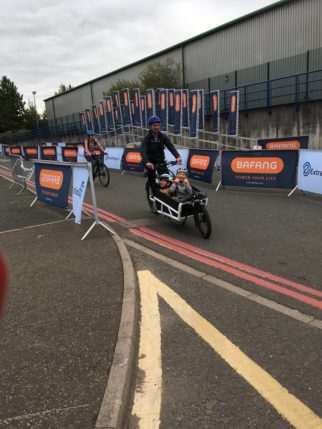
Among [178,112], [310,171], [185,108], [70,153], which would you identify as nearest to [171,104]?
[178,112]

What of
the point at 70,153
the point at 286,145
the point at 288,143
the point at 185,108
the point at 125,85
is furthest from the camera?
the point at 125,85

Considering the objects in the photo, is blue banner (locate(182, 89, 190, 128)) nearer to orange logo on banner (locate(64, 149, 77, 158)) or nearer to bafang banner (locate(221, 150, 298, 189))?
orange logo on banner (locate(64, 149, 77, 158))

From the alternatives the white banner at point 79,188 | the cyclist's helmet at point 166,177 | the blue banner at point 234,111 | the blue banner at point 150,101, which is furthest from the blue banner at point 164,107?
the white banner at point 79,188

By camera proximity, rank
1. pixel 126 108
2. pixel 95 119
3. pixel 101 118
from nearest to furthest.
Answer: pixel 126 108 < pixel 101 118 < pixel 95 119

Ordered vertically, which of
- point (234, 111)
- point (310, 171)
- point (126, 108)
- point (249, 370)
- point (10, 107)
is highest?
point (10, 107)

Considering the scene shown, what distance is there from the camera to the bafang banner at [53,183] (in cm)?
867

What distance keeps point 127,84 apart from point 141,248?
36.2 metres

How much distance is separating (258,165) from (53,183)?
5.56 metres

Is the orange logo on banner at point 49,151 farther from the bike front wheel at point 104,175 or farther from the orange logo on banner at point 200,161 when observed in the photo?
the orange logo on banner at point 200,161

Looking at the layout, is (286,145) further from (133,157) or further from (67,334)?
(67,334)

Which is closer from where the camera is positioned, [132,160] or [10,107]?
[132,160]

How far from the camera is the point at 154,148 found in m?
8.34

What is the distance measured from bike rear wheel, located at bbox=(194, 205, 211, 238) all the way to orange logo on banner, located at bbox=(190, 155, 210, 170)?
5.55 meters

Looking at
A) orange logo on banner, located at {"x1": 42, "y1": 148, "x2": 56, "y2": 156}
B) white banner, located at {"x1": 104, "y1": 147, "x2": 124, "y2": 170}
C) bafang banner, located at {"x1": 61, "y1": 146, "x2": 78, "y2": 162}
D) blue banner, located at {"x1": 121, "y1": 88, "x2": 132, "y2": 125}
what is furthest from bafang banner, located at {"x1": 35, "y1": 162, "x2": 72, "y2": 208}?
blue banner, located at {"x1": 121, "y1": 88, "x2": 132, "y2": 125}
